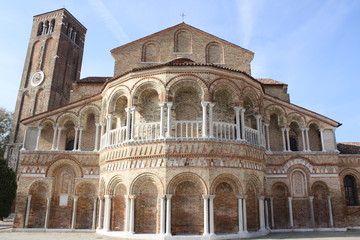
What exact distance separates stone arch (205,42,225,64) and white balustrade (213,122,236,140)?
15.2ft

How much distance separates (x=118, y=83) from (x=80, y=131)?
417cm

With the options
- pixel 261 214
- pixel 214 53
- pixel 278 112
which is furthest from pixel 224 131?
pixel 214 53

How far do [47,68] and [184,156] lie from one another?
27634 millimetres

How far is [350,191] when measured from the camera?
17.3m

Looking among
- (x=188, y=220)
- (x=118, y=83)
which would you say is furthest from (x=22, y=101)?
(x=188, y=220)

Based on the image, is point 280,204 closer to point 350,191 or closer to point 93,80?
point 350,191

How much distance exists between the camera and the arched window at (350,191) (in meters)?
17.1

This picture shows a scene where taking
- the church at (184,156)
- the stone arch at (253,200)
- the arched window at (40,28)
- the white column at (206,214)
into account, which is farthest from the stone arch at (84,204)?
the arched window at (40,28)

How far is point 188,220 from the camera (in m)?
11.8

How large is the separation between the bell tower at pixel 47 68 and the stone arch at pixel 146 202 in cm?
2293

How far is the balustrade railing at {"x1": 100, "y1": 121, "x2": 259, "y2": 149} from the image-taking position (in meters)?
12.4

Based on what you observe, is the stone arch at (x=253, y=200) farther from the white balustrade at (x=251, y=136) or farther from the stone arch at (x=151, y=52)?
the stone arch at (x=151, y=52)

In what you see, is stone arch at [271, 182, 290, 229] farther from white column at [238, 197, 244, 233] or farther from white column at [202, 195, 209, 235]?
white column at [202, 195, 209, 235]

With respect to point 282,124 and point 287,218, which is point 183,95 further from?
point 287,218
